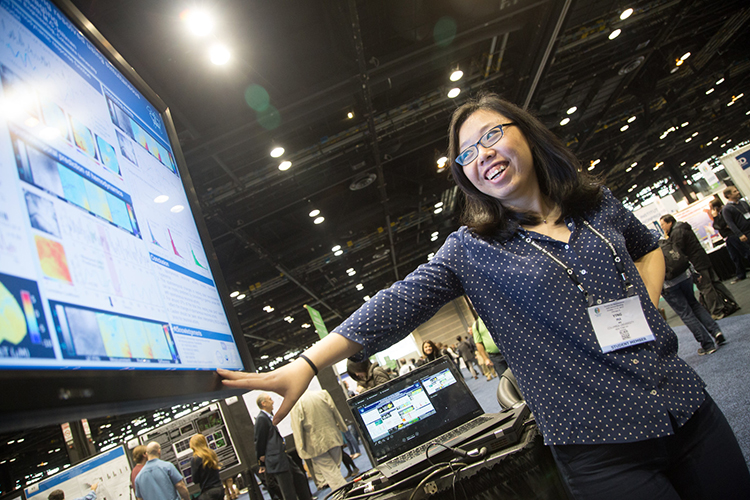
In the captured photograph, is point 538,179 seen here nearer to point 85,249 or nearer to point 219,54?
point 85,249

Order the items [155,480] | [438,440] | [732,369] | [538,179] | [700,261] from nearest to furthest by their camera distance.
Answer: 1. [538,179]
2. [438,440]
3. [732,369]
4. [155,480]
5. [700,261]

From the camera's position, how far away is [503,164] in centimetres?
117

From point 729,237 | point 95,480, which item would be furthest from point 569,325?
point 729,237

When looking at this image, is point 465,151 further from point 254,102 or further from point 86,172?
point 254,102

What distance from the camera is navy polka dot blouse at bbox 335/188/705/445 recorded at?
95 cm

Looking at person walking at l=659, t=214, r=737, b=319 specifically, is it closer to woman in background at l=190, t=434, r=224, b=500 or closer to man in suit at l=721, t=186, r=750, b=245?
man in suit at l=721, t=186, r=750, b=245

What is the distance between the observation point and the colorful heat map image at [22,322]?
1.54 ft

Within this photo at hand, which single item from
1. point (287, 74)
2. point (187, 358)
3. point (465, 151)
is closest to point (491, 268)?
point (465, 151)

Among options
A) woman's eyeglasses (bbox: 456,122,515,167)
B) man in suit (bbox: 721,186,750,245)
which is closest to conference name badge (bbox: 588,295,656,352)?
woman's eyeglasses (bbox: 456,122,515,167)

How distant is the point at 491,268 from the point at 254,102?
5063 mm

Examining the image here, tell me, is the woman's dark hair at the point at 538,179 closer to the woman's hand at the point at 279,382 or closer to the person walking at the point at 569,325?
the person walking at the point at 569,325

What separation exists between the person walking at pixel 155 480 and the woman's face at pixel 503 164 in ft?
16.4

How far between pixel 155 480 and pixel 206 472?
0.71 m

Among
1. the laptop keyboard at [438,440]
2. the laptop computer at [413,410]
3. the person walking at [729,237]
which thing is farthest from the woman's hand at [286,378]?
the person walking at [729,237]
